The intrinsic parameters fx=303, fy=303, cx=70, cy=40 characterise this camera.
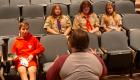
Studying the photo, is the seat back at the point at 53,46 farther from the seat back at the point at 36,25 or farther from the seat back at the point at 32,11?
the seat back at the point at 32,11

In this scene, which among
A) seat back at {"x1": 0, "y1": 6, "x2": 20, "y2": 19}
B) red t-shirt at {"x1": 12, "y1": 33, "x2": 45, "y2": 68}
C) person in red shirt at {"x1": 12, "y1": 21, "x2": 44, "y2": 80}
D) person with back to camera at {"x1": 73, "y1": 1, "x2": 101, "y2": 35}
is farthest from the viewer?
seat back at {"x1": 0, "y1": 6, "x2": 20, "y2": 19}

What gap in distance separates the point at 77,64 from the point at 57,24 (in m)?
3.12

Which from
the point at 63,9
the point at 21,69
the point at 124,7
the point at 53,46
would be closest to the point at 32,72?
the point at 21,69

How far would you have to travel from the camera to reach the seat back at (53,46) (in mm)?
4512

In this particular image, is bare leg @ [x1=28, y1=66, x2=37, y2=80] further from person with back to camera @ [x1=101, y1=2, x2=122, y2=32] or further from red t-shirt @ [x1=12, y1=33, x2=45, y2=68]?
person with back to camera @ [x1=101, y1=2, x2=122, y2=32]

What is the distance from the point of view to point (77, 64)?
7.07 feet

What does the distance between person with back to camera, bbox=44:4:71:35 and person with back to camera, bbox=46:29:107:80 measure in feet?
9.86

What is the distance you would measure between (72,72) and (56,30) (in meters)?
3.12

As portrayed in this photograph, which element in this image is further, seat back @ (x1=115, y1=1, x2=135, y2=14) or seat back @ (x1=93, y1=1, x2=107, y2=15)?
seat back @ (x1=115, y1=1, x2=135, y2=14)

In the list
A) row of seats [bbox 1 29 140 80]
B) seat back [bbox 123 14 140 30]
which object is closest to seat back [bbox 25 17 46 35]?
row of seats [bbox 1 29 140 80]

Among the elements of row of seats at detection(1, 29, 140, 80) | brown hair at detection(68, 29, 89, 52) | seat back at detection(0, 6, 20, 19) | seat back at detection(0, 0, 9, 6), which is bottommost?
row of seats at detection(1, 29, 140, 80)

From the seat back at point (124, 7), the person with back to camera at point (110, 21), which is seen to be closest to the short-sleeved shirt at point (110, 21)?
the person with back to camera at point (110, 21)

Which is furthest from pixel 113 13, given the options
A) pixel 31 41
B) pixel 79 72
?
pixel 79 72

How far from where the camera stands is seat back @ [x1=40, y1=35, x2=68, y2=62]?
14.8 ft
